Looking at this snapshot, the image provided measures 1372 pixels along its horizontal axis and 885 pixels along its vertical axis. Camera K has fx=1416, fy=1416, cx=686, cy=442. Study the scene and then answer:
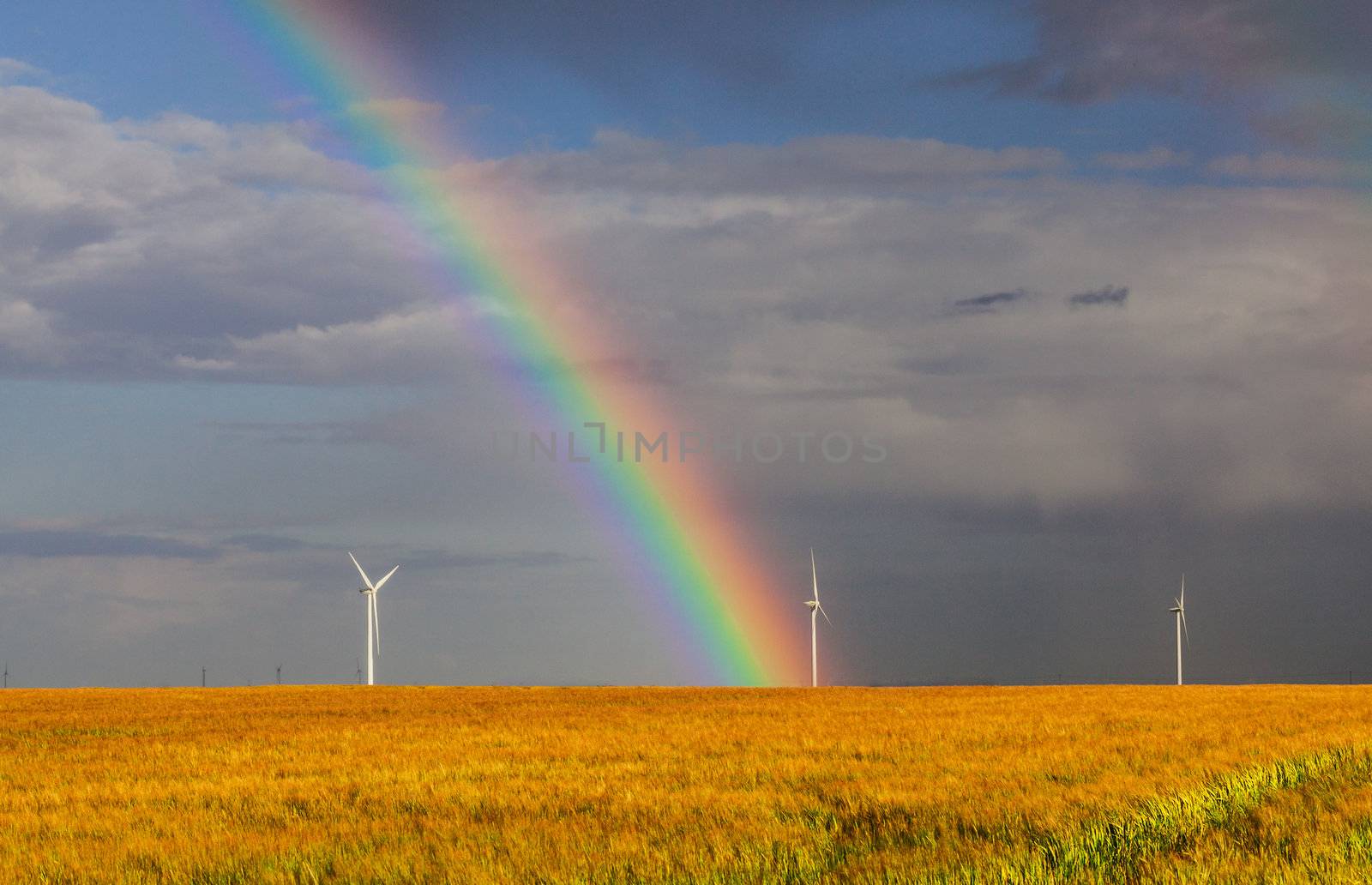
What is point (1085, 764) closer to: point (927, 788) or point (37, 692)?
point (927, 788)

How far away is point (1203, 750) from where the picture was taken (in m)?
29.0

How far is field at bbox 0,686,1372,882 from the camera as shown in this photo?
14.4 meters

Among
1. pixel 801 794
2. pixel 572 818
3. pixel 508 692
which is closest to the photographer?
pixel 572 818

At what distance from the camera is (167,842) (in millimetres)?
17359

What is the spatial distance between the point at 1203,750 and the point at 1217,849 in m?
16.2

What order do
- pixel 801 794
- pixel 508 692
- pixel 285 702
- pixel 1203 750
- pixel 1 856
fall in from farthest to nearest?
pixel 508 692, pixel 285 702, pixel 1203 750, pixel 801 794, pixel 1 856

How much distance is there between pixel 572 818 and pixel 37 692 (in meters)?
74.7

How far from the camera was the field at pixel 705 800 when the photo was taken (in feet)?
47.4

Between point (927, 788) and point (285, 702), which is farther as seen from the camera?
point (285, 702)

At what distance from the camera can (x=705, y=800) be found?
20.9 metres

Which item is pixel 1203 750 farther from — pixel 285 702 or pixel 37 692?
pixel 37 692

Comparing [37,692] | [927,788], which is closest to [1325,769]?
[927,788]

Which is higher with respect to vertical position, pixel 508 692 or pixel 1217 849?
pixel 1217 849

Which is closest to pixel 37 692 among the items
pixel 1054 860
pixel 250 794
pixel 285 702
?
pixel 285 702
